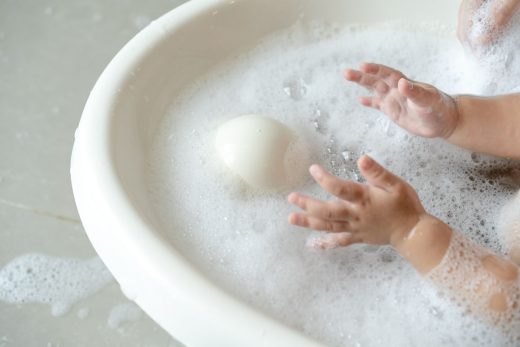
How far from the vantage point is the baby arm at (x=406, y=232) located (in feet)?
2.25

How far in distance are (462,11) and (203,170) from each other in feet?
1.49

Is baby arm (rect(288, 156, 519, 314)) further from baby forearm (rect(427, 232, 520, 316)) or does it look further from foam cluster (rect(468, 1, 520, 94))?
foam cluster (rect(468, 1, 520, 94))

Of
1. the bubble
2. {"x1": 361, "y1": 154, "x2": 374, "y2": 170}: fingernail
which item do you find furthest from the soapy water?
{"x1": 361, "y1": 154, "x2": 374, "y2": 170}: fingernail

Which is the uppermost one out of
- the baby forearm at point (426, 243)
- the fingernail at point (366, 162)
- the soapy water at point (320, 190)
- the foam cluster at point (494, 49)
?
the foam cluster at point (494, 49)

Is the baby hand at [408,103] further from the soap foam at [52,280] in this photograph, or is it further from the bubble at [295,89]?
the soap foam at [52,280]

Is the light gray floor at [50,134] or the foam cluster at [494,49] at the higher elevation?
the foam cluster at [494,49]

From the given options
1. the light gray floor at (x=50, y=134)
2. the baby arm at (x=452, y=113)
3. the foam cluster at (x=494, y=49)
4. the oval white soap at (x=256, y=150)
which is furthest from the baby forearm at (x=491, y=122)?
the light gray floor at (x=50, y=134)

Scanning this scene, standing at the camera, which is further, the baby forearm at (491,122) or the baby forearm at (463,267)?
the baby forearm at (491,122)

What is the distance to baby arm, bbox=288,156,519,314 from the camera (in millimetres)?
686

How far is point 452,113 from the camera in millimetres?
819

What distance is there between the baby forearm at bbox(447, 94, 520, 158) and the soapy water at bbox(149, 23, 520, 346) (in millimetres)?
69

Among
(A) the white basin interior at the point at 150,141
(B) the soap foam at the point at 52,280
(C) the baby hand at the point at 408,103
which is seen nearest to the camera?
(A) the white basin interior at the point at 150,141

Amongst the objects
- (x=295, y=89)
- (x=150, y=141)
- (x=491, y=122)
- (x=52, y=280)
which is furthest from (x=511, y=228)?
(x=52, y=280)

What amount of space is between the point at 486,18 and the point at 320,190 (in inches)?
14.3
